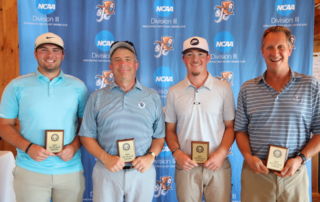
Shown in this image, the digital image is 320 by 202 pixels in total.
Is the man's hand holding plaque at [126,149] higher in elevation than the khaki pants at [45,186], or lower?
higher

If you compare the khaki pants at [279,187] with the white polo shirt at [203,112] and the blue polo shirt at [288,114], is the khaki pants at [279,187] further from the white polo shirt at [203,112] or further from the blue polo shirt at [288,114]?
the white polo shirt at [203,112]

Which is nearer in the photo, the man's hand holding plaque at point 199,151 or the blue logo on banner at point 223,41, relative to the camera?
the man's hand holding plaque at point 199,151

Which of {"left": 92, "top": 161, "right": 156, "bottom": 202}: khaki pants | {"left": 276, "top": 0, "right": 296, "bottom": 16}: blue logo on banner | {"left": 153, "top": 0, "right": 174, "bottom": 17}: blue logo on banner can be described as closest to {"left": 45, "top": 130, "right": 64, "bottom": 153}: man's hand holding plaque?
{"left": 92, "top": 161, "right": 156, "bottom": 202}: khaki pants

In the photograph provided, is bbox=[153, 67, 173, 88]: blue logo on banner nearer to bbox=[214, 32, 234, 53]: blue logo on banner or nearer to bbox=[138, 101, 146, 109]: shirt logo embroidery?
bbox=[214, 32, 234, 53]: blue logo on banner

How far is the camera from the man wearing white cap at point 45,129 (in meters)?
1.97

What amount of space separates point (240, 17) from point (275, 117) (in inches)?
67.7

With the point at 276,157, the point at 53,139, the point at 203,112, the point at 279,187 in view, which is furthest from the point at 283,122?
the point at 53,139

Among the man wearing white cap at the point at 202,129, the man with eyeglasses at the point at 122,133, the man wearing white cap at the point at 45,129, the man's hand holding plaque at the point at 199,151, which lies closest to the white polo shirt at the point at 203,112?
the man wearing white cap at the point at 202,129

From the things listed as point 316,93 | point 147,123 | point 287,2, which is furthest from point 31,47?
Result: point 287,2

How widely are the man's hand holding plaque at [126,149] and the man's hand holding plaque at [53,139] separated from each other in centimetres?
47

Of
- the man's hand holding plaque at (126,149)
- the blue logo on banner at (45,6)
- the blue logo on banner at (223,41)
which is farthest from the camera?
the blue logo on banner at (223,41)

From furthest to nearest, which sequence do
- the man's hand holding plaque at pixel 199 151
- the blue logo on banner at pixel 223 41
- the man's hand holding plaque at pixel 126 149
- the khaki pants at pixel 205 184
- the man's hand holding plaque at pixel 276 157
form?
1. the blue logo on banner at pixel 223 41
2. the khaki pants at pixel 205 184
3. the man's hand holding plaque at pixel 199 151
4. the man's hand holding plaque at pixel 126 149
5. the man's hand holding plaque at pixel 276 157

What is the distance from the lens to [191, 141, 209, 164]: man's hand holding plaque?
195 cm

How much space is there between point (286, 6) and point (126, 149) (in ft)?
8.77
